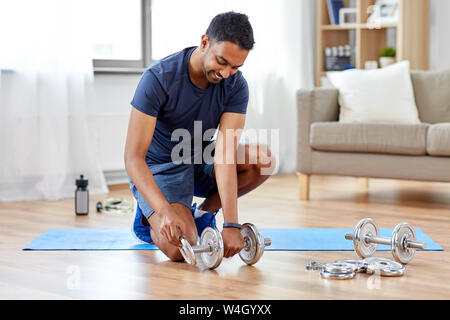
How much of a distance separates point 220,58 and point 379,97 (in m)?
2.09

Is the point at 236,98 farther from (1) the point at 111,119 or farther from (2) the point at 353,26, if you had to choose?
(2) the point at 353,26

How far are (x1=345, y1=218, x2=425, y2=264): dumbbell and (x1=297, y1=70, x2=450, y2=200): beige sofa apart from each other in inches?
51.2

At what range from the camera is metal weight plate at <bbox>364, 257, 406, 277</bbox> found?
2186mm

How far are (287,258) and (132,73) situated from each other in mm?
2518

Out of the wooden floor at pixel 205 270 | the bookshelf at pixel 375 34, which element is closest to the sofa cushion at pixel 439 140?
the wooden floor at pixel 205 270

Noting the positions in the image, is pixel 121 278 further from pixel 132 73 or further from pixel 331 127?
pixel 132 73

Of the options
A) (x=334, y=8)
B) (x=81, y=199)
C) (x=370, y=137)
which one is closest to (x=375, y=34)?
(x=334, y=8)

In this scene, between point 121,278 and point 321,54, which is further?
point 321,54

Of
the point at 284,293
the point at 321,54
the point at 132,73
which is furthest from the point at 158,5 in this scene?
the point at 284,293

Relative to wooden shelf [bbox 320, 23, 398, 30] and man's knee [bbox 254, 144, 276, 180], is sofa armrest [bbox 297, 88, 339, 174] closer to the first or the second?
man's knee [bbox 254, 144, 276, 180]

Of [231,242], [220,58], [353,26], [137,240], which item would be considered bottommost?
[137,240]

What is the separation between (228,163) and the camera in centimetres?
239
